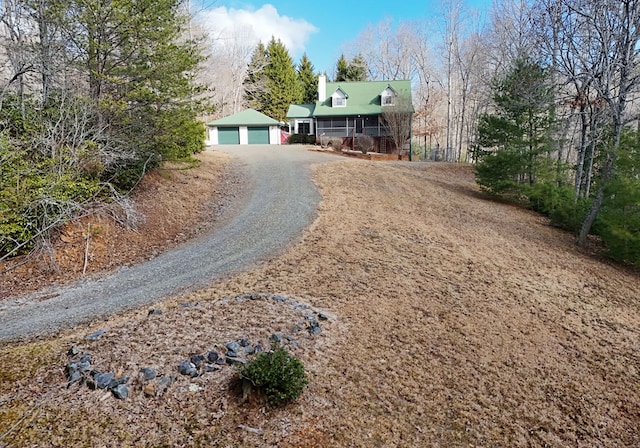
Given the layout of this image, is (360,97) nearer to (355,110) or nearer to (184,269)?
(355,110)

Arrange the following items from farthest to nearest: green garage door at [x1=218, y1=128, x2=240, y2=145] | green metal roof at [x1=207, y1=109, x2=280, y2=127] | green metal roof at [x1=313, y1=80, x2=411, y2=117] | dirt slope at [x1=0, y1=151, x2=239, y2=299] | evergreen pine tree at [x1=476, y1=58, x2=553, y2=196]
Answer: green garage door at [x1=218, y1=128, x2=240, y2=145]
green metal roof at [x1=207, y1=109, x2=280, y2=127]
green metal roof at [x1=313, y1=80, x2=411, y2=117]
evergreen pine tree at [x1=476, y1=58, x2=553, y2=196]
dirt slope at [x1=0, y1=151, x2=239, y2=299]

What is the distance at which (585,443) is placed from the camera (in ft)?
9.20

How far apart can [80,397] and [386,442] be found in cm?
232

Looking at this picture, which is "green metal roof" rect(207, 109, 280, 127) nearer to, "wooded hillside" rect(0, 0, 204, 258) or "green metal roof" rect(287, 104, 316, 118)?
"green metal roof" rect(287, 104, 316, 118)

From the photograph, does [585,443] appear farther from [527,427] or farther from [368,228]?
[368,228]

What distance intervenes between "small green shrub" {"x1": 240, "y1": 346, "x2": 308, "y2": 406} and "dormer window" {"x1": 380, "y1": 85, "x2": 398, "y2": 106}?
1042 inches

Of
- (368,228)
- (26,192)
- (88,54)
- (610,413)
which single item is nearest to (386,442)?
(610,413)

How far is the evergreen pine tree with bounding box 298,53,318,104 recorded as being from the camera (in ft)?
139

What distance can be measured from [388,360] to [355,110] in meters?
26.6

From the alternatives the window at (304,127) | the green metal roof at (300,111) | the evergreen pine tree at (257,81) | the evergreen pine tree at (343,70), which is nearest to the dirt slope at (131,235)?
the green metal roof at (300,111)

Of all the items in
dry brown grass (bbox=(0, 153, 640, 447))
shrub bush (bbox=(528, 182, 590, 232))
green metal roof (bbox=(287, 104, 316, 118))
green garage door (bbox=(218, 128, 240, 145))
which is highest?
green metal roof (bbox=(287, 104, 316, 118))

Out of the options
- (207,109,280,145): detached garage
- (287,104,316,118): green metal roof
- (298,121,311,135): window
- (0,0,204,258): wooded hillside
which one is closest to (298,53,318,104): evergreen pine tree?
(287,104,316,118): green metal roof

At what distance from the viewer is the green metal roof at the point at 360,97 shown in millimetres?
27922

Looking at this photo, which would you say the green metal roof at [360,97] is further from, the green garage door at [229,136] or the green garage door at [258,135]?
the green garage door at [229,136]
